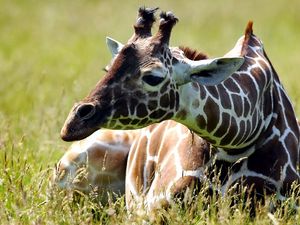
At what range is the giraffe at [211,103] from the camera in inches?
256

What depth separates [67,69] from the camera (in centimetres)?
1667

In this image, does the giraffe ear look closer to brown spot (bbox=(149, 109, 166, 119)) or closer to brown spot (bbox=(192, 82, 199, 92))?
brown spot (bbox=(192, 82, 199, 92))

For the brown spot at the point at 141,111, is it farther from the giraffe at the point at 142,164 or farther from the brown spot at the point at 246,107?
the brown spot at the point at 246,107

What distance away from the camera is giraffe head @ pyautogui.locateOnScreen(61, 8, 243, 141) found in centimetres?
640

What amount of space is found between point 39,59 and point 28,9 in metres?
4.56

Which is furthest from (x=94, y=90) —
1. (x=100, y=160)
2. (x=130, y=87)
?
(x=100, y=160)

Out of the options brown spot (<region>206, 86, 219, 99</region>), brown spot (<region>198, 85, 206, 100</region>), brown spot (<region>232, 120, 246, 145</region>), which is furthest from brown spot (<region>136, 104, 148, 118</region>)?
brown spot (<region>232, 120, 246, 145</region>)

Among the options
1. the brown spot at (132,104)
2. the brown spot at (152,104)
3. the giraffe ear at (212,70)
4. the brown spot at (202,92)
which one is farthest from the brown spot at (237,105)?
the brown spot at (132,104)

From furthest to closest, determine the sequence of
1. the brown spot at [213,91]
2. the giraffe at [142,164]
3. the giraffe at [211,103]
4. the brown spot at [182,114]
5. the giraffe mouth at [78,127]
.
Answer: the giraffe at [142,164], the brown spot at [213,91], the brown spot at [182,114], the giraffe at [211,103], the giraffe mouth at [78,127]

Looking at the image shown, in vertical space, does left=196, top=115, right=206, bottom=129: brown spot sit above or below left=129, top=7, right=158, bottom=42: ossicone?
below

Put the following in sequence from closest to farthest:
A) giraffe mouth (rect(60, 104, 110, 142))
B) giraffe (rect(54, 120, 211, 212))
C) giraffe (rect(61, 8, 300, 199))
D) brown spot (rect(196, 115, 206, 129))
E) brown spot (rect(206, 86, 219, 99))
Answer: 1. giraffe mouth (rect(60, 104, 110, 142))
2. giraffe (rect(61, 8, 300, 199))
3. brown spot (rect(196, 115, 206, 129))
4. brown spot (rect(206, 86, 219, 99))
5. giraffe (rect(54, 120, 211, 212))

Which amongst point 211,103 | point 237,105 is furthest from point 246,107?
point 211,103

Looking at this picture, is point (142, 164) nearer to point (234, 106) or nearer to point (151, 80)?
point (234, 106)

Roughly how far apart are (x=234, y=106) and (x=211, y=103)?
0.22m
